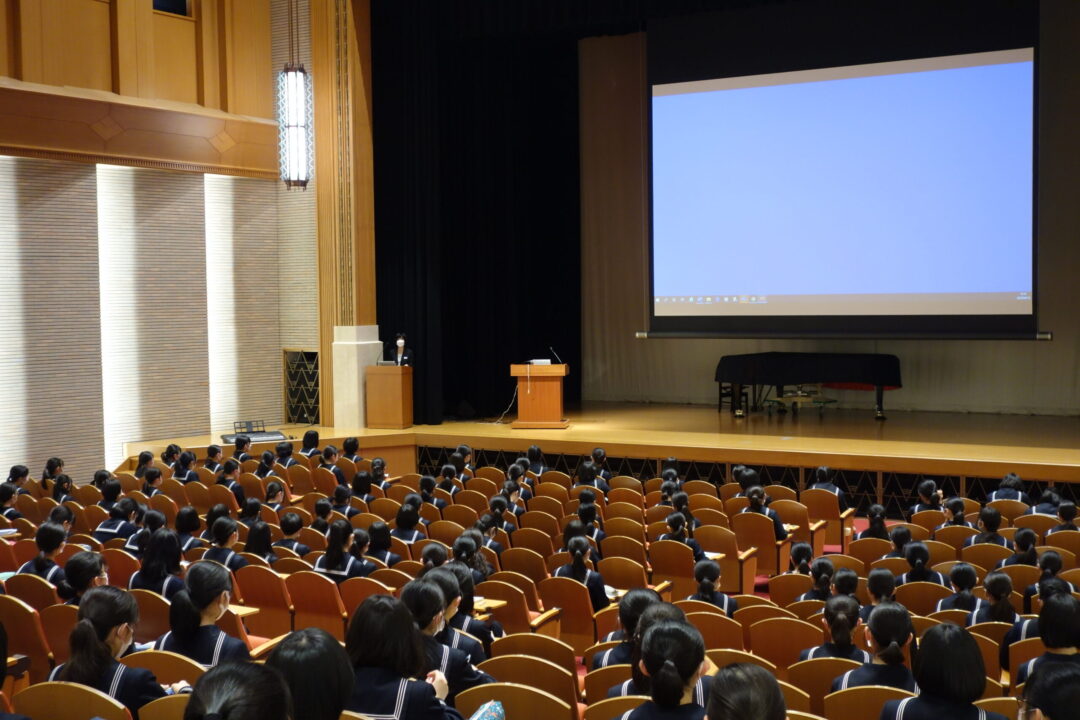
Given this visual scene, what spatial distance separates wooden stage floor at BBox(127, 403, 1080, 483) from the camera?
10695 millimetres

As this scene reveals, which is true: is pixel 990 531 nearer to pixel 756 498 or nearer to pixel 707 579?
pixel 756 498

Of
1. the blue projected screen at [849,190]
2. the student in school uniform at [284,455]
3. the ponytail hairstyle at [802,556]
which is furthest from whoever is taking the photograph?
the blue projected screen at [849,190]

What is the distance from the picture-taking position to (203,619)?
407cm

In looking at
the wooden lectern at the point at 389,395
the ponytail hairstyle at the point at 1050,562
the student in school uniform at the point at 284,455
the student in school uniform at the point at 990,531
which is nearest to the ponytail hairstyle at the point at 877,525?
the student in school uniform at the point at 990,531

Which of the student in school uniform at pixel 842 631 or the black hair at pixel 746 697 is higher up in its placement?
the black hair at pixel 746 697

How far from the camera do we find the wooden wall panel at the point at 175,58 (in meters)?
13.4

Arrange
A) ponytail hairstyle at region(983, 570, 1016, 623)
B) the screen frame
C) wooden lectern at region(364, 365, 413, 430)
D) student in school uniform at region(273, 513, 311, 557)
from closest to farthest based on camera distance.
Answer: ponytail hairstyle at region(983, 570, 1016, 623)
student in school uniform at region(273, 513, 311, 557)
the screen frame
wooden lectern at region(364, 365, 413, 430)

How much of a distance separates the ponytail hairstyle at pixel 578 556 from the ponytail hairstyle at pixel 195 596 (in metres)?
2.31

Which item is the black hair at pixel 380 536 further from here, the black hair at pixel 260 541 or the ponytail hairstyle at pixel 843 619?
the ponytail hairstyle at pixel 843 619

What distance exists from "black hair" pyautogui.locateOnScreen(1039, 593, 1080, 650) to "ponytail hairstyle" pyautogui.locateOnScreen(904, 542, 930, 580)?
190 cm

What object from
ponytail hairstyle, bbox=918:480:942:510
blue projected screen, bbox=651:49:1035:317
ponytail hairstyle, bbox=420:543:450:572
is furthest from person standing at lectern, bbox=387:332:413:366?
ponytail hairstyle, bbox=420:543:450:572

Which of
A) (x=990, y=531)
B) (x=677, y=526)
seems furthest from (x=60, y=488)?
(x=990, y=531)

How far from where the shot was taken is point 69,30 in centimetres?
1239

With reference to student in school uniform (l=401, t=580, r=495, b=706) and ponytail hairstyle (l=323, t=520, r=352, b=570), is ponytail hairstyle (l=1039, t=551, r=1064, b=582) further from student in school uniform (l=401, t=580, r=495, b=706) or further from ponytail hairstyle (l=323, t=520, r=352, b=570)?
ponytail hairstyle (l=323, t=520, r=352, b=570)
